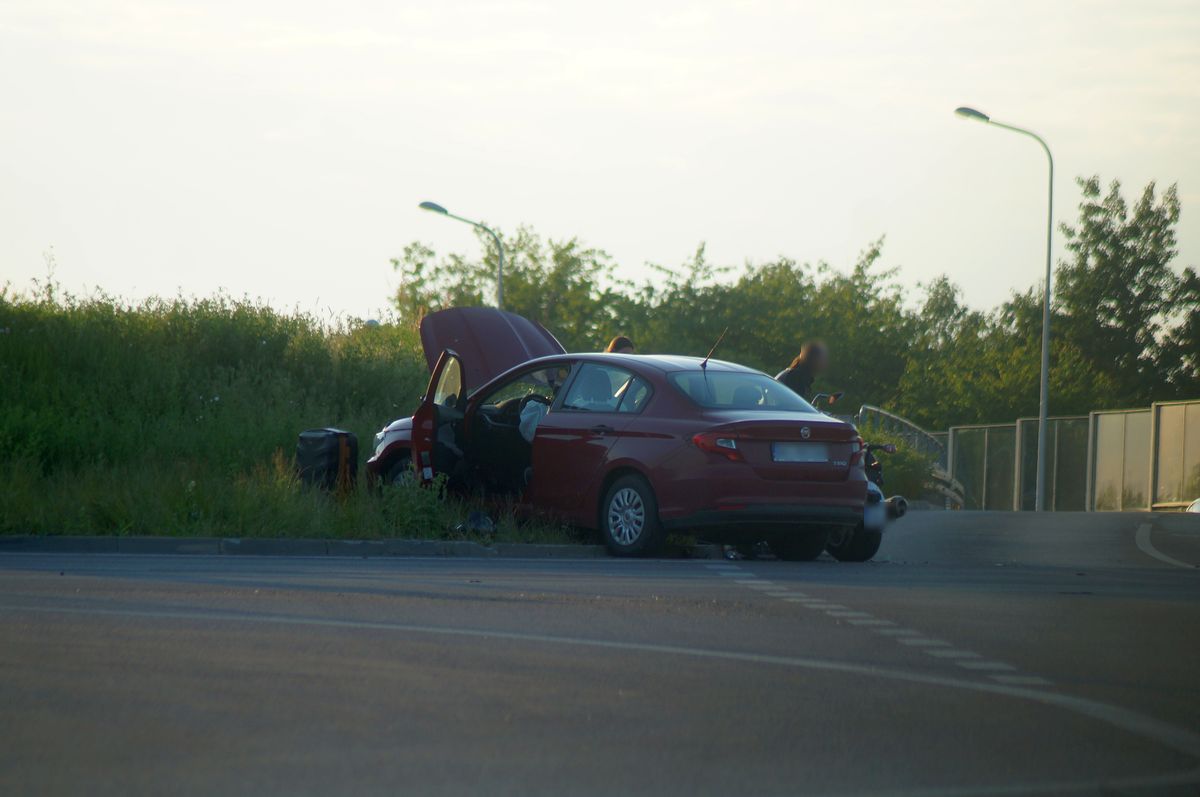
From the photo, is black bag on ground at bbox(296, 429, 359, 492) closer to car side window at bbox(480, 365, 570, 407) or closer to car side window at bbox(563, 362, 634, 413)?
car side window at bbox(480, 365, 570, 407)

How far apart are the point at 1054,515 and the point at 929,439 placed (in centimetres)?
2272

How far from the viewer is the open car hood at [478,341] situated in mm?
17688

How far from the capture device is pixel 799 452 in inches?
528

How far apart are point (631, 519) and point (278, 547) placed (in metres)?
3.02

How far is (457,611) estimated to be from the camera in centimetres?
911

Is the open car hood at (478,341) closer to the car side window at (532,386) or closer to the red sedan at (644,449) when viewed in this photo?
the red sedan at (644,449)

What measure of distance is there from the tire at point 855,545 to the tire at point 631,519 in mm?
1723

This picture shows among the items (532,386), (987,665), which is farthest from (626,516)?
(987,665)

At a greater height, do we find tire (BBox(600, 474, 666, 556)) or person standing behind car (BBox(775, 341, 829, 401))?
person standing behind car (BBox(775, 341, 829, 401))

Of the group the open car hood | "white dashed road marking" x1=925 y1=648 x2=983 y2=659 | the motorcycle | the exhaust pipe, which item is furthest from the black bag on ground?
"white dashed road marking" x1=925 y1=648 x2=983 y2=659

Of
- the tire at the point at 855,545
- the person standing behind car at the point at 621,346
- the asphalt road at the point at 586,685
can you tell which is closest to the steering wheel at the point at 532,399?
the person standing behind car at the point at 621,346

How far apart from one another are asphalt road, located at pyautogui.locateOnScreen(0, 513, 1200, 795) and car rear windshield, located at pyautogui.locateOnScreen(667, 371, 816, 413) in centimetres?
261

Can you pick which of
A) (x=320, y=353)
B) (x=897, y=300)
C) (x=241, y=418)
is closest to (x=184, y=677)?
(x=241, y=418)

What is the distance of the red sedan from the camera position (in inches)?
523
